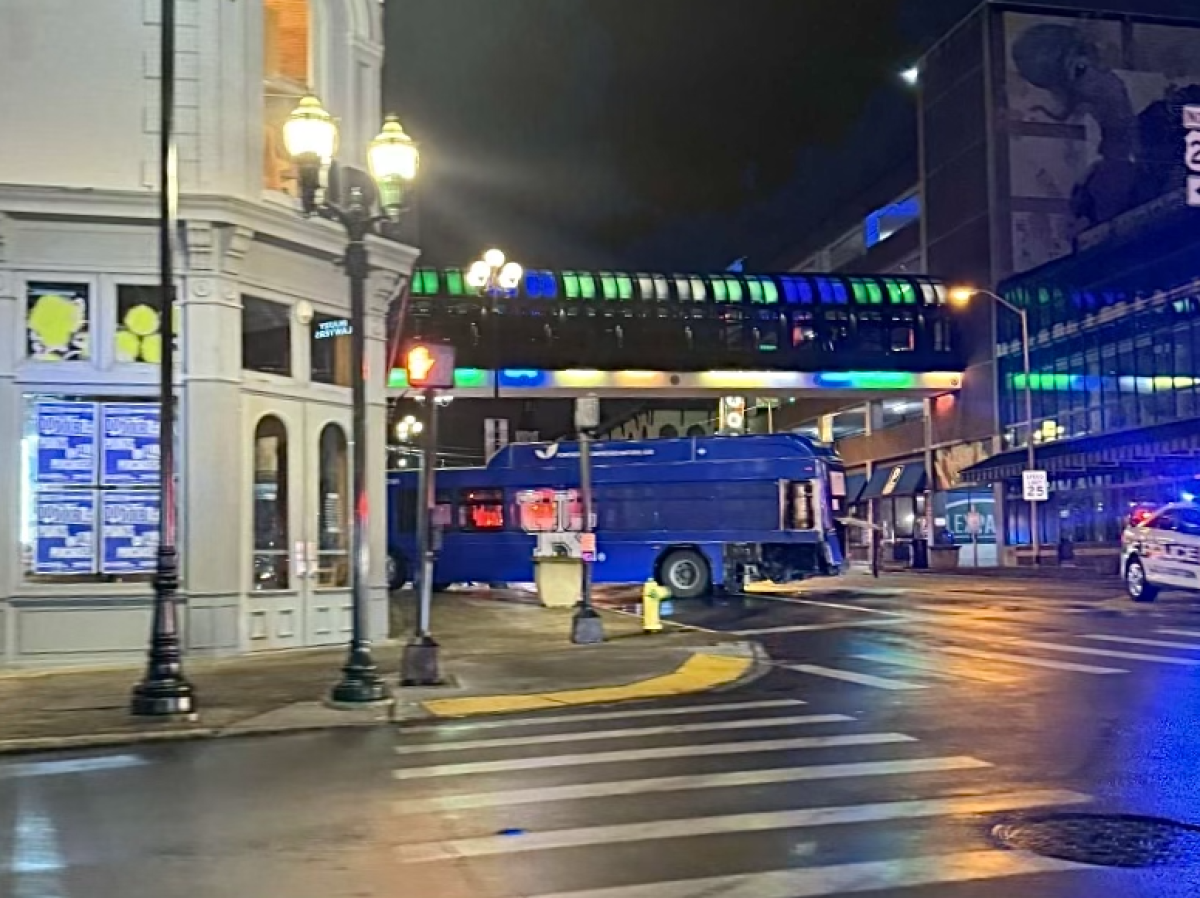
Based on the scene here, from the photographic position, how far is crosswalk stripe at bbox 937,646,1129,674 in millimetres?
15000

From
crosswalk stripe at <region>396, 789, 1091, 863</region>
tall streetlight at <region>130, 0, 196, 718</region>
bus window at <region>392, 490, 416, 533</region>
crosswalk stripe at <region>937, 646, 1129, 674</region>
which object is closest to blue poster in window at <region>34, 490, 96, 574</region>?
tall streetlight at <region>130, 0, 196, 718</region>

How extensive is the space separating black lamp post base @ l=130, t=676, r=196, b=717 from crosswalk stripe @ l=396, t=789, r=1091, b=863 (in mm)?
5688

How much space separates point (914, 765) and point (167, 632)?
22.9ft

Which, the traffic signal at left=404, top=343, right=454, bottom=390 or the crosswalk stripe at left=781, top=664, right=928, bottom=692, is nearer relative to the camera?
the crosswalk stripe at left=781, top=664, right=928, bottom=692

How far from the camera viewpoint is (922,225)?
63375 mm

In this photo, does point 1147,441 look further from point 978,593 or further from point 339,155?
point 339,155

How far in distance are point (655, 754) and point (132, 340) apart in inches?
389

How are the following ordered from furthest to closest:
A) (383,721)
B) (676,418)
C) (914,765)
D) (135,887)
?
(676,418) → (383,721) → (914,765) → (135,887)

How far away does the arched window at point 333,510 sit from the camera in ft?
60.1

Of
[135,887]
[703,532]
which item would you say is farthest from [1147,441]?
[135,887]

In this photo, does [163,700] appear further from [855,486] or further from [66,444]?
[855,486]

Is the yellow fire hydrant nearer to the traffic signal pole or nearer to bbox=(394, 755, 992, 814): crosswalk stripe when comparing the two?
the traffic signal pole

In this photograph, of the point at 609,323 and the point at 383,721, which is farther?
the point at 609,323

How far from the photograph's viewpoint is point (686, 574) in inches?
1202
